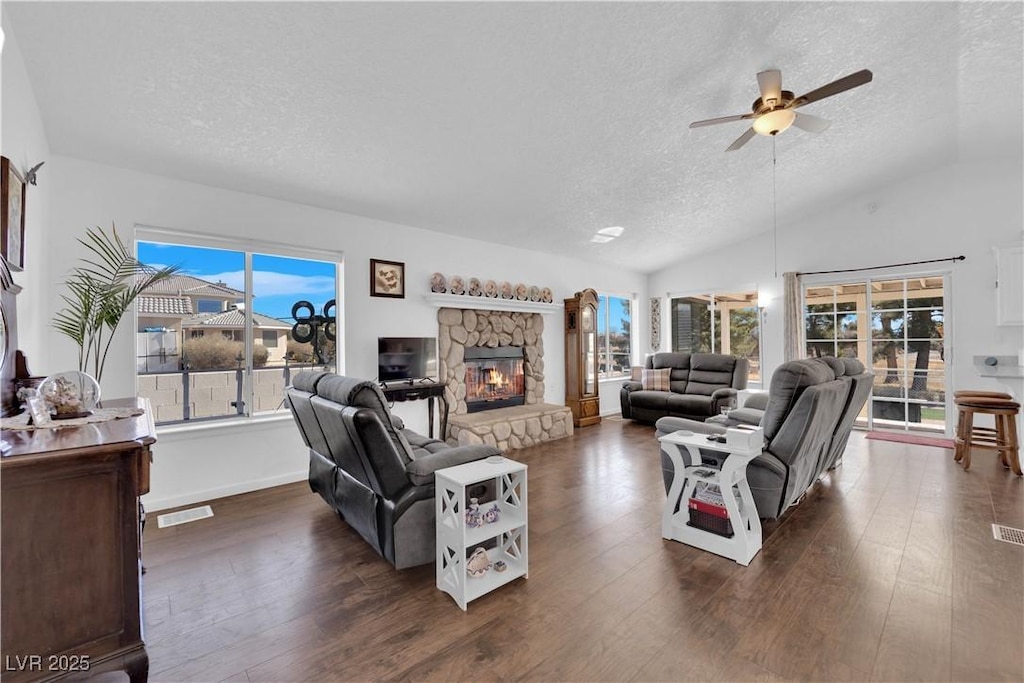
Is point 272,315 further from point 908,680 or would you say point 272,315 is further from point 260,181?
point 908,680

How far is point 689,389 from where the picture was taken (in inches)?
251

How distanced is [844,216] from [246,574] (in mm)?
7740

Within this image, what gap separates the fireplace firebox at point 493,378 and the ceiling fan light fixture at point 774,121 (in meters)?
3.65

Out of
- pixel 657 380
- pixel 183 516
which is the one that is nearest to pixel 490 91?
pixel 183 516

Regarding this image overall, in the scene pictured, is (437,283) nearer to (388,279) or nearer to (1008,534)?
(388,279)

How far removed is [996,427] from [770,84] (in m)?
4.16

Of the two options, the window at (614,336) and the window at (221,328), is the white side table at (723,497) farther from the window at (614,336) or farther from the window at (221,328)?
the window at (614,336)

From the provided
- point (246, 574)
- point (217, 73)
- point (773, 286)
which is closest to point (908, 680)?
point (246, 574)

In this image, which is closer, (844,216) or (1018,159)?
(1018,159)

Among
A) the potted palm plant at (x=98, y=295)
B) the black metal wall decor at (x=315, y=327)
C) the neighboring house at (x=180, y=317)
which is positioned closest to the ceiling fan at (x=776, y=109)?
the black metal wall decor at (x=315, y=327)

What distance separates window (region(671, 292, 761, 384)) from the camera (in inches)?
273

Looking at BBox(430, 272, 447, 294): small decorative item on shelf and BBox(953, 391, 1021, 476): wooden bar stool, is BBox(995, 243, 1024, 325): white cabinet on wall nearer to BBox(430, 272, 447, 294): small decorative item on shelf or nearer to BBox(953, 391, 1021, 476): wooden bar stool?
BBox(953, 391, 1021, 476): wooden bar stool

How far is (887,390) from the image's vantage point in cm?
575

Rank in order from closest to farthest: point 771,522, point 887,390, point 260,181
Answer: point 771,522 → point 260,181 → point 887,390
